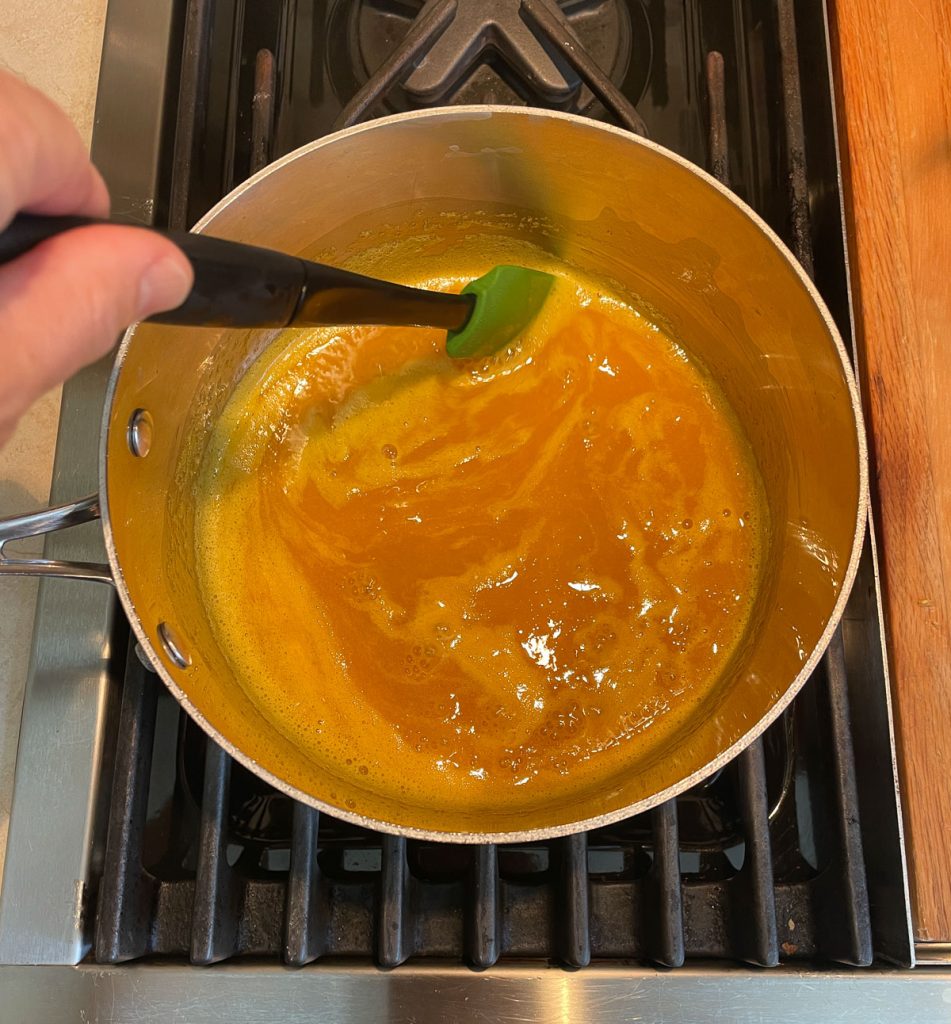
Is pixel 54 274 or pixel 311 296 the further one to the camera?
pixel 311 296

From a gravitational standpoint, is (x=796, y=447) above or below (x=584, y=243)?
below

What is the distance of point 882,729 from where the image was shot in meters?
0.80

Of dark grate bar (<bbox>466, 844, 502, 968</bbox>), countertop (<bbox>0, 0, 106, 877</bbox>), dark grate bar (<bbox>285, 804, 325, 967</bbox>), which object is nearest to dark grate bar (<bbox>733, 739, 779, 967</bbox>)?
dark grate bar (<bbox>466, 844, 502, 968</bbox>)

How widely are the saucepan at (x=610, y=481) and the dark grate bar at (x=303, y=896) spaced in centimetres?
4

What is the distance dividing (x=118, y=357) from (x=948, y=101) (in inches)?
36.3

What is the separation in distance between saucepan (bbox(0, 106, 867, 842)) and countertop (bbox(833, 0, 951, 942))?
0.28ft

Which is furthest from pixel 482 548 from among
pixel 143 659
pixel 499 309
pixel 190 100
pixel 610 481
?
pixel 190 100

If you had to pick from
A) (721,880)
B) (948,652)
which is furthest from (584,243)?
(721,880)

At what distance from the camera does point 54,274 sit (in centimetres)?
50

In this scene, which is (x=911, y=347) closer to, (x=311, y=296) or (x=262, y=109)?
(x=311, y=296)

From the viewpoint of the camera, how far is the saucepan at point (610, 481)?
2.44 ft

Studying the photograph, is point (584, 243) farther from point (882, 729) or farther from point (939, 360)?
point (882, 729)

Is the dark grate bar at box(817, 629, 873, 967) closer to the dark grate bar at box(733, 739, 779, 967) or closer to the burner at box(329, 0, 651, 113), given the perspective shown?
the dark grate bar at box(733, 739, 779, 967)

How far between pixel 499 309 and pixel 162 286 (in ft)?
1.81
